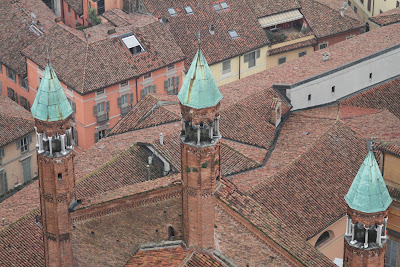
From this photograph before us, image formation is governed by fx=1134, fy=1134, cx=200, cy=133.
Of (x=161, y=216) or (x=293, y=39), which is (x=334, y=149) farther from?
(x=293, y=39)

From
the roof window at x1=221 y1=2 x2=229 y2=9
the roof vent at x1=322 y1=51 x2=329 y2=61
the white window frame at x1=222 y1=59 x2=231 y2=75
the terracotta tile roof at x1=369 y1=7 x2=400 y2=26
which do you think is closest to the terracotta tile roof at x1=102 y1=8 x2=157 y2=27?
the white window frame at x1=222 y1=59 x2=231 y2=75

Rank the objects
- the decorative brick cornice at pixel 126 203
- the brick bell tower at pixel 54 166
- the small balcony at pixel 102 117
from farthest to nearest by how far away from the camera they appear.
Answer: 1. the small balcony at pixel 102 117
2. the brick bell tower at pixel 54 166
3. the decorative brick cornice at pixel 126 203

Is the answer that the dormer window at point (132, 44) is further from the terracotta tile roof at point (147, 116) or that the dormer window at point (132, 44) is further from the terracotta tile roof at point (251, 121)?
the terracotta tile roof at point (251, 121)

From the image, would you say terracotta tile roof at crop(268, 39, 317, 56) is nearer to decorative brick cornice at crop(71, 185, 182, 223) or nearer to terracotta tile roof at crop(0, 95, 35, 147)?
terracotta tile roof at crop(0, 95, 35, 147)

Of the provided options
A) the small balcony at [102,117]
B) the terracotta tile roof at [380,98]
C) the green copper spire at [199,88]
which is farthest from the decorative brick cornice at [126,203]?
the small balcony at [102,117]

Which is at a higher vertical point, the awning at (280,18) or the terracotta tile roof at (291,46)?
the awning at (280,18)

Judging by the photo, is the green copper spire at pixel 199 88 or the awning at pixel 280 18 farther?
the awning at pixel 280 18

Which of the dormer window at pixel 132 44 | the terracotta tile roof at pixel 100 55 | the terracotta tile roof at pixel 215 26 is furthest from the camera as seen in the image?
the terracotta tile roof at pixel 215 26
